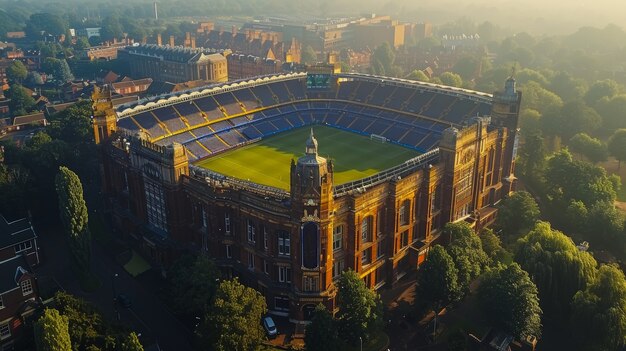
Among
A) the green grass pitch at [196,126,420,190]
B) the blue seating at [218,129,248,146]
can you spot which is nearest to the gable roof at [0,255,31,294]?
the green grass pitch at [196,126,420,190]

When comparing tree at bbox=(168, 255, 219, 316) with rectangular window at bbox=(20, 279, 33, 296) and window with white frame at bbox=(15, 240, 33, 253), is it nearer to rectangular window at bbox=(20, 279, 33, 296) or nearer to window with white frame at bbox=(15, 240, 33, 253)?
rectangular window at bbox=(20, 279, 33, 296)

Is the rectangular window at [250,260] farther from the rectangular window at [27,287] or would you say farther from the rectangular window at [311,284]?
the rectangular window at [27,287]

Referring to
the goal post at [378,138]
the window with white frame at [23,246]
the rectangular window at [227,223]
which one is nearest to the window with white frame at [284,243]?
the rectangular window at [227,223]

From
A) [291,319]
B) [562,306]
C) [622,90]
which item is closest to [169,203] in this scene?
[291,319]

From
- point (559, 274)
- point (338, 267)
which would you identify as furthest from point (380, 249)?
point (559, 274)

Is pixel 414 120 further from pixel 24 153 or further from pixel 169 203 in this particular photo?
pixel 24 153

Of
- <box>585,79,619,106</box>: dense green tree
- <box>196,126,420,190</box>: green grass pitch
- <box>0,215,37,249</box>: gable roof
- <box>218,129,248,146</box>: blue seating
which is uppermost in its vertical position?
<box>585,79,619,106</box>: dense green tree

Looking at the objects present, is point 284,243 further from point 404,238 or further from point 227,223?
point 404,238

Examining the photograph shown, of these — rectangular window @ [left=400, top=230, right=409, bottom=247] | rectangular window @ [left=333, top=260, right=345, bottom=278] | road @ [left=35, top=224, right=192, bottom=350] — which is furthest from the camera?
rectangular window @ [left=400, top=230, right=409, bottom=247]
